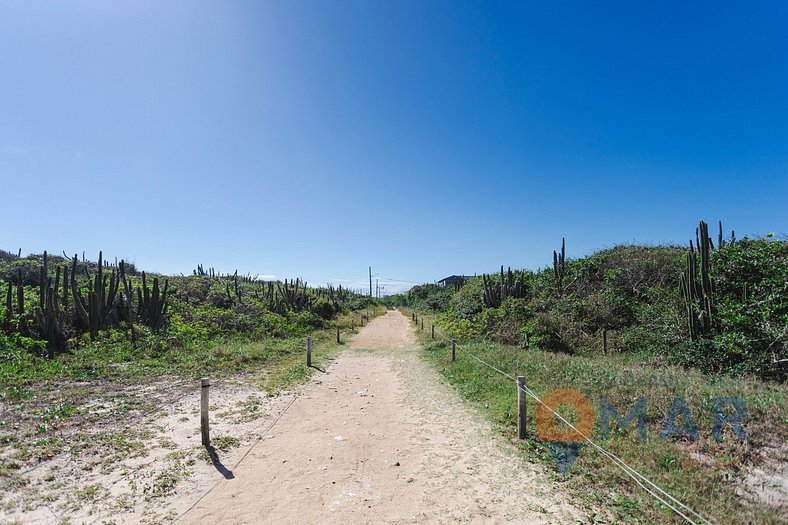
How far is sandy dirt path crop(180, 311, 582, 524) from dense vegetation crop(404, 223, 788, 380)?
7884mm

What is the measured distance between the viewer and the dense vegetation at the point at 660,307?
1012 centimetres

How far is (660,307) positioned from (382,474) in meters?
14.9

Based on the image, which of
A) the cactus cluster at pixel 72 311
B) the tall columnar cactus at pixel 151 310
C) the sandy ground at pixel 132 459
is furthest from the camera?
the tall columnar cactus at pixel 151 310

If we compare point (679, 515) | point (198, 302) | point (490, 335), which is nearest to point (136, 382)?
point (679, 515)

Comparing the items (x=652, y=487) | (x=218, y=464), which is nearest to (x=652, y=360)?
(x=652, y=487)

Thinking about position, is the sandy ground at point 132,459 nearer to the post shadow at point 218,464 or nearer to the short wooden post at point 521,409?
the post shadow at point 218,464

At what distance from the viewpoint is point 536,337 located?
602 inches

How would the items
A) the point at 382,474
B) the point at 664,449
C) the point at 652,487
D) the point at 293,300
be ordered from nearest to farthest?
the point at 652,487
the point at 664,449
the point at 382,474
the point at 293,300

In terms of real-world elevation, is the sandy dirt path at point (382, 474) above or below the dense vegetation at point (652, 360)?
below

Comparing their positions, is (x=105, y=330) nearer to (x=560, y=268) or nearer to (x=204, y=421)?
(x=204, y=421)

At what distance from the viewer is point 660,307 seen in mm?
15102

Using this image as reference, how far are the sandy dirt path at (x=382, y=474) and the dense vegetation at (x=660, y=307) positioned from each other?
7.88 metres

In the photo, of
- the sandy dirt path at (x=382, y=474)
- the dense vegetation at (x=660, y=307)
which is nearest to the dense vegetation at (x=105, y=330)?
the sandy dirt path at (x=382, y=474)

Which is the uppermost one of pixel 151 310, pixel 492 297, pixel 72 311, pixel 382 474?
pixel 492 297
